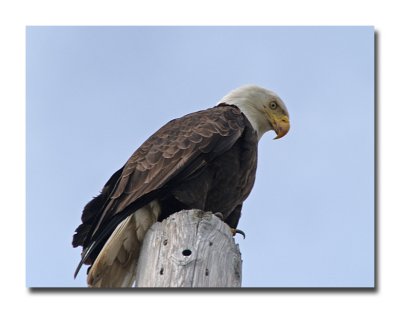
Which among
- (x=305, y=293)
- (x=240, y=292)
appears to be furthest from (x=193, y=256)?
(x=305, y=293)

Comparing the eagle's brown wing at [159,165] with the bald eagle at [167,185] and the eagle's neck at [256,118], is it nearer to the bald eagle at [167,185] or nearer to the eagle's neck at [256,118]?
the bald eagle at [167,185]

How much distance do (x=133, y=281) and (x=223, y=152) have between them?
1109 millimetres

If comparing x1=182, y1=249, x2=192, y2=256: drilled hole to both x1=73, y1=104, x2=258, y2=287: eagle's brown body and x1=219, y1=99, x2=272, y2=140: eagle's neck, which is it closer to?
x1=73, y1=104, x2=258, y2=287: eagle's brown body

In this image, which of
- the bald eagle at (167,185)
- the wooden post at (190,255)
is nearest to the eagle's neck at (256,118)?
the bald eagle at (167,185)

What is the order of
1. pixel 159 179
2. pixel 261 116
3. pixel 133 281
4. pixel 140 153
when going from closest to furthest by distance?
pixel 133 281
pixel 159 179
pixel 140 153
pixel 261 116

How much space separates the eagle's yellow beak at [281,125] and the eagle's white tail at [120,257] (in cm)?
153

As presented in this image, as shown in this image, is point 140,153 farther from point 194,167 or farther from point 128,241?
point 128,241

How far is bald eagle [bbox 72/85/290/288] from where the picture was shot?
4.34 meters

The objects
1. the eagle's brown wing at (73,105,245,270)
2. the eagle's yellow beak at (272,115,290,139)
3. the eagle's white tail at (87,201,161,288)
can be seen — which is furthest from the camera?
the eagle's yellow beak at (272,115,290,139)

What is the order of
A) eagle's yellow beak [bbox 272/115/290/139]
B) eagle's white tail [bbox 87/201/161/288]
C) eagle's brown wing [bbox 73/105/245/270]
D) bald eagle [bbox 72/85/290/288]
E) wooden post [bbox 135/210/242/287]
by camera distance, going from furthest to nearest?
1. eagle's yellow beak [bbox 272/115/290/139]
2. eagle's brown wing [bbox 73/105/245/270]
3. bald eagle [bbox 72/85/290/288]
4. eagle's white tail [bbox 87/201/161/288]
5. wooden post [bbox 135/210/242/287]

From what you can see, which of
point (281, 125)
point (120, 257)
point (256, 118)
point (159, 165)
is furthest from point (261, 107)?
point (120, 257)

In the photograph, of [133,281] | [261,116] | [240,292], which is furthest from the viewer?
[261,116]

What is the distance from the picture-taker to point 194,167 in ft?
15.8

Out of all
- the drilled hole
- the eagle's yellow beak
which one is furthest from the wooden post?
the eagle's yellow beak
